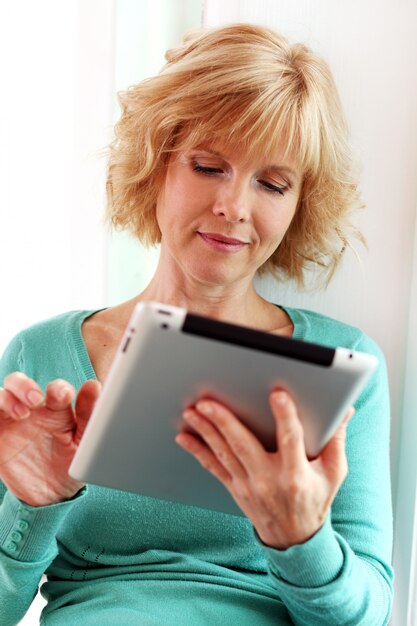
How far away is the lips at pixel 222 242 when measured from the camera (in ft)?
4.50

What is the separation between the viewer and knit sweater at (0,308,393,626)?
1.21m

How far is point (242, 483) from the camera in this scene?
3.23 feet

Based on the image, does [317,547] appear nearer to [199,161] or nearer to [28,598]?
[28,598]

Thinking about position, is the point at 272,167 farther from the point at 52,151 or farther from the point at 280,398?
the point at 52,151

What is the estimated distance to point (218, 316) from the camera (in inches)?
58.9

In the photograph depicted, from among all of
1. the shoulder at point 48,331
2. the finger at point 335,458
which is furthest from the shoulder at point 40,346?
the finger at point 335,458

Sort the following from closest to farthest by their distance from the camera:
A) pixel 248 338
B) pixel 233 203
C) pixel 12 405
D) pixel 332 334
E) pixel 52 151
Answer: pixel 248 338 → pixel 12 405 → pixel 233 203 → pixel 332 334 → pixel 52 151

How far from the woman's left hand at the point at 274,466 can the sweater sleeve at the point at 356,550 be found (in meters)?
0.05

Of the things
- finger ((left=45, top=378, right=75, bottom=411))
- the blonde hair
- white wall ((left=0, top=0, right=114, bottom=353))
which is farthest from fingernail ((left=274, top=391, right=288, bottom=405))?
white wall ((left=0, top=0, right=114, bottom=353))

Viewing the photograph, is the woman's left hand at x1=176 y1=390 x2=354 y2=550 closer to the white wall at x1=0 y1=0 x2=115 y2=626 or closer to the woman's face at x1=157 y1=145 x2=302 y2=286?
the woman's face at x1=157 y1=145 x2=302 y2=286

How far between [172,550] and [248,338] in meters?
0.61

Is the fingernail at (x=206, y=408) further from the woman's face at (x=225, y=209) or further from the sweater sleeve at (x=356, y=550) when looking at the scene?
the woman's face at (x=225, y=209)

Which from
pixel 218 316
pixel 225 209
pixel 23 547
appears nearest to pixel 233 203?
pixel 225 209

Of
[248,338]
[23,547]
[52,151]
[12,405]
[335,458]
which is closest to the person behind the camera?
[248,338]
